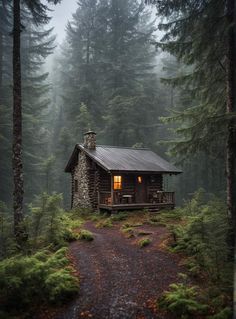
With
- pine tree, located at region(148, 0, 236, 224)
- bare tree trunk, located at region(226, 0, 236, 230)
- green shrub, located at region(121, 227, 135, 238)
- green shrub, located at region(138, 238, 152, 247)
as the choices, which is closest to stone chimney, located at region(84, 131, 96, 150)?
green shrub, located at region(121, 227, 135, 238)

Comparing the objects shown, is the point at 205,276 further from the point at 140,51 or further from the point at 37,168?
the point at 140,51

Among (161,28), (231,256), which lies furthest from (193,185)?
(231,256)

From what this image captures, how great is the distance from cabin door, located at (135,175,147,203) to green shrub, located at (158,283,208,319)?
15.1 meters

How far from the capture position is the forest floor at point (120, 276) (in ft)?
21.3

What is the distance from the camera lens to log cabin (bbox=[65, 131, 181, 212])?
20359 mm

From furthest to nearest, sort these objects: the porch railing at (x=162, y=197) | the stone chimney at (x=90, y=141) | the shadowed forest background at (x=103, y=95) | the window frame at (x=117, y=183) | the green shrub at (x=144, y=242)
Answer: the shadowed forest background at (x=103, y=95) < the stone chimney at (x=90, y=141) < the porch railing at (x=162, y=197) < the window frame at (x=117, y=183) < the green shrub at (x=144, y=242)

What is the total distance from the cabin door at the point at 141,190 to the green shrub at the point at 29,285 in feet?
49.3

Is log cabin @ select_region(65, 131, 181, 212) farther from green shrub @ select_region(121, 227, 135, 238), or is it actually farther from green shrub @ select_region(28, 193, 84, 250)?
green shrub @ select_region(28, 193, 84, 250)

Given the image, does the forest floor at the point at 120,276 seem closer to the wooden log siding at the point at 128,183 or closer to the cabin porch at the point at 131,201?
the cabin porch at the point at 131,201

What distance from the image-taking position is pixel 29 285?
696 centimetres

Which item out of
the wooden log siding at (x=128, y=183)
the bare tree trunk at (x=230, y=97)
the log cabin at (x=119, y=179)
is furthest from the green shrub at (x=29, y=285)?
the wooden log siding at (x=128, y=183)

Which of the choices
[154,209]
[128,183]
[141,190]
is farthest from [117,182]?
[154,209]

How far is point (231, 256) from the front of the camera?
8.34 metres

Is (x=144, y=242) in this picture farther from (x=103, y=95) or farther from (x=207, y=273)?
(x=103, y=95)
